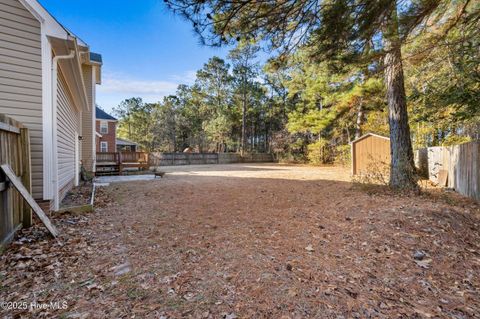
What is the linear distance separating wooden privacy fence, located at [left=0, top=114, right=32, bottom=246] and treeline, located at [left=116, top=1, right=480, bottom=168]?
11.0ft

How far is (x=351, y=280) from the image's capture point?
2195 mm

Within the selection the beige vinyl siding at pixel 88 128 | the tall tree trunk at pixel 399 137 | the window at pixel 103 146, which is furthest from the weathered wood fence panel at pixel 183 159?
the tall tree trunk at pixel 399 137

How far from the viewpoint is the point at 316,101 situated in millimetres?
19875

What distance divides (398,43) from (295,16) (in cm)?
167

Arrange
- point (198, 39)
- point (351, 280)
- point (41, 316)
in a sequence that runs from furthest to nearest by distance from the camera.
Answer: point (198, 39)
point (351, 280)
point (41, 316)

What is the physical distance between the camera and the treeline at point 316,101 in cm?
429

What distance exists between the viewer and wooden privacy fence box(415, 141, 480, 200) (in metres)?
5.08

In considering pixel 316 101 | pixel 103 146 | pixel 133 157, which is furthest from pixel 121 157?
pixel 316 101

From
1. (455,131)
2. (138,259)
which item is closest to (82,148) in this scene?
(138,259)

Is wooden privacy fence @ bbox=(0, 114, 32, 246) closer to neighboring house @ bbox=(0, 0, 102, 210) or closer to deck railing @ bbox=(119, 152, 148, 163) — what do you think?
neighboring house @ bbox=(0, 0, 102, 210)

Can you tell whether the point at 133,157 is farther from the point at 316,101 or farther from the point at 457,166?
the point at 316,101

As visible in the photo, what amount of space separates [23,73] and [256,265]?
431 cm

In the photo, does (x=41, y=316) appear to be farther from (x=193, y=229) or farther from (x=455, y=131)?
(x=455, y=131)

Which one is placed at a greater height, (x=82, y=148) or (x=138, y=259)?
(x=82, y=148)
